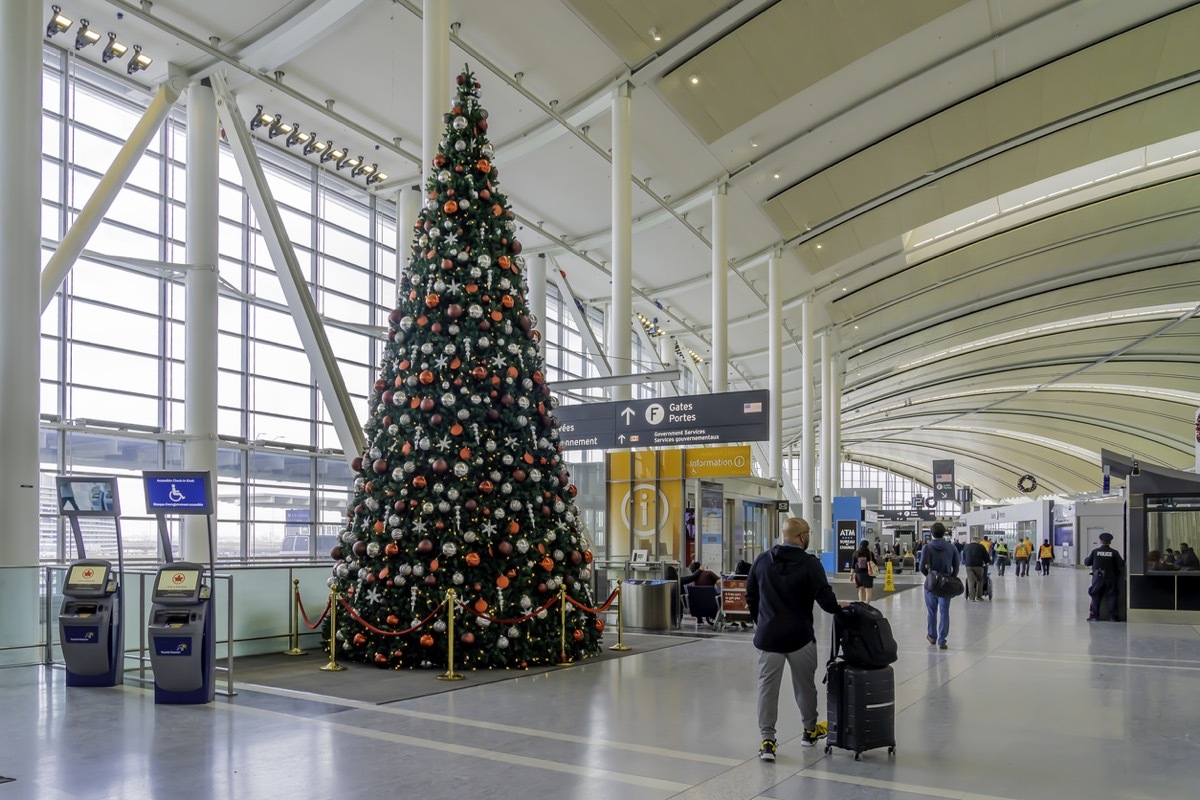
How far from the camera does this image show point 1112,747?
21.3 ft

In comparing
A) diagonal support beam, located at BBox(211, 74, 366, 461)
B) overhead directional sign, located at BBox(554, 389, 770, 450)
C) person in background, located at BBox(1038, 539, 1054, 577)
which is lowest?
person in background, located at BBox(1038, 539, 1054, 577)

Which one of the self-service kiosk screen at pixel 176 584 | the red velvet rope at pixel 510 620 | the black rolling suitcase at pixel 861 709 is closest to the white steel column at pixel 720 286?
the red velvet rope at pixel 510 620

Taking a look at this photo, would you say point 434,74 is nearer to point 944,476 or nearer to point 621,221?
point 621,221

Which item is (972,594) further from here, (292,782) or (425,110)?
(292,782)

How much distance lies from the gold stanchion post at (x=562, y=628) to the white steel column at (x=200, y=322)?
28.5ft

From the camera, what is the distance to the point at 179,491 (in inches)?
335

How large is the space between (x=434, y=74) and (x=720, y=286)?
1181cm

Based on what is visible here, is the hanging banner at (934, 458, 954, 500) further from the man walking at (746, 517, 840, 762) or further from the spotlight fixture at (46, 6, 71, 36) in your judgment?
the man walking at (746, 517, 840, 762)

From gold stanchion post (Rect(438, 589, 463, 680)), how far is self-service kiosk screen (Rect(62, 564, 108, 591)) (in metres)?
3.22

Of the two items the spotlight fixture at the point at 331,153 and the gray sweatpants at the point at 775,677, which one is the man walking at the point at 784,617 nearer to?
the gray sweatpants at the point at 775,677

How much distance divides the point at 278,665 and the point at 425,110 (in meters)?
7.40

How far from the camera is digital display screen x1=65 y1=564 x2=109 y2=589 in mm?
8938

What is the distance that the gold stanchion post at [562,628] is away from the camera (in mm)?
10445

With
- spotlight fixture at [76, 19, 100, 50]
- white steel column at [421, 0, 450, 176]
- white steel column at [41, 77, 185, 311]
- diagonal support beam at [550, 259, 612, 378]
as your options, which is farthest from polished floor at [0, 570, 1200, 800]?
diagonal support beam at [550, 259, 612, 378]
